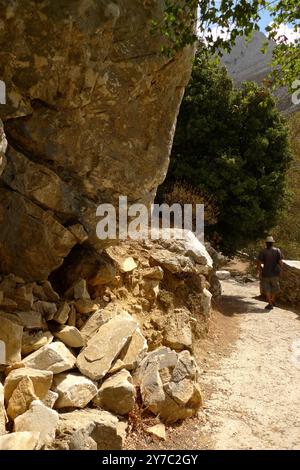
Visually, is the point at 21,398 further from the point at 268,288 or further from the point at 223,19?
the point at 268,288

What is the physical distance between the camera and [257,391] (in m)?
6.60

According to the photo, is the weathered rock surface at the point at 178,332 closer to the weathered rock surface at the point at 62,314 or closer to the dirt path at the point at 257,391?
the dirt path at the point at 257,391

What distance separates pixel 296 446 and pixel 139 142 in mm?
4749

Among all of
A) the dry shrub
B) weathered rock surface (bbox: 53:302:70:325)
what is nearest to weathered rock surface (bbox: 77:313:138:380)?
weathered rock surface (bbox: 53:302:70:325)

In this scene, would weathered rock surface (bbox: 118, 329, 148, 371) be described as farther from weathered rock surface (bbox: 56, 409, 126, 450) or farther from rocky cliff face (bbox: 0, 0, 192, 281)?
rocky cliff face (bbox: 0, 0, 192, 281)

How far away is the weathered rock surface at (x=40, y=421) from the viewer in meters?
4.24

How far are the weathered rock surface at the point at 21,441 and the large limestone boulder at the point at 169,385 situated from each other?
1.82 m

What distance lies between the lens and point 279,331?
32.3 feet

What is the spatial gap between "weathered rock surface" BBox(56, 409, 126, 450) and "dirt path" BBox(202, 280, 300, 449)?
4.41 feet

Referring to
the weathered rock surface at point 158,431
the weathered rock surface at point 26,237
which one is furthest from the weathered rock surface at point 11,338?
the weathered rock surface at point 158,431

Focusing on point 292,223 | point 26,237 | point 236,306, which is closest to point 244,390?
point 26,237

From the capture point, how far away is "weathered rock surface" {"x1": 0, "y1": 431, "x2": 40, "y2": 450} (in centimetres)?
381

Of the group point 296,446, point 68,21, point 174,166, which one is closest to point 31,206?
point 68,21
